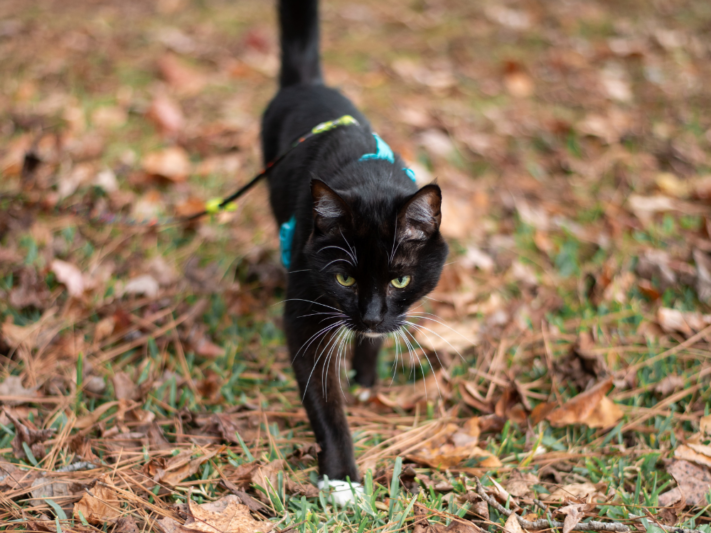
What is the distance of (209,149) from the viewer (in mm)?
3865

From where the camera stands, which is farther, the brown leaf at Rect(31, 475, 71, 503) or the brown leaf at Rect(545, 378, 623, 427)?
the brown leaf at Rect(545, 378, 623, 427)

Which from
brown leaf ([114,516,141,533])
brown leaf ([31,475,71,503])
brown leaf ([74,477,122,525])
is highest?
brown leaf ([114,516,141,533])

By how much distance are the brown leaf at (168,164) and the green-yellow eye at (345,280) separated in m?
2.00

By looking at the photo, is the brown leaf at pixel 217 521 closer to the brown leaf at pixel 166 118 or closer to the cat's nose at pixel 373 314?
the cat's nose at pixel 373 314

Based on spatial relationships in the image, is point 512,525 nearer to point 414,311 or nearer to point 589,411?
point 589,411

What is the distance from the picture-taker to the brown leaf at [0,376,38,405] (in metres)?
2.10

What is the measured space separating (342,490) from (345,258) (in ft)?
2.53

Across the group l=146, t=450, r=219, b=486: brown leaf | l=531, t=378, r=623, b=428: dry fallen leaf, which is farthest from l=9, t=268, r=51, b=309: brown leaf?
l=531, t=378, r=623, b=428: dry fallen leaf

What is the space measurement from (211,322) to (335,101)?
1183 mm

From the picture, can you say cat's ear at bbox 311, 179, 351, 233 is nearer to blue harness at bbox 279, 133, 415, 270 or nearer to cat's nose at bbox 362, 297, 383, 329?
cat's nose at bbox 362, 297, 383, 329

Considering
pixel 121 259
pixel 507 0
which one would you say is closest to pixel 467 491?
pixel 121 259

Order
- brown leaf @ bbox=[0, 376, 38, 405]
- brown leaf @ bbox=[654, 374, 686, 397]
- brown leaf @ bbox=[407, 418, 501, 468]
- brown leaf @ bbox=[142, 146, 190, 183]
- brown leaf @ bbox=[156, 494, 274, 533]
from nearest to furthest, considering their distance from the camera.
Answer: brown leaf @ bbox=[156, 494, 274, 533] < brown leaf @ bbox=[407, 418, 501, 468] < brown leaf @ bbox=[0, 376, 38, 405] < brown leaf @ bbox=[654, 374, 686, 397] < brown leaf @ bbox=[142, 146, 190, 183]

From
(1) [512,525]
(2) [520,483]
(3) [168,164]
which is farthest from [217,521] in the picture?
(3) [168,164]

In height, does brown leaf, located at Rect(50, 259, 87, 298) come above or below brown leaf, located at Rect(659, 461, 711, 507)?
below
